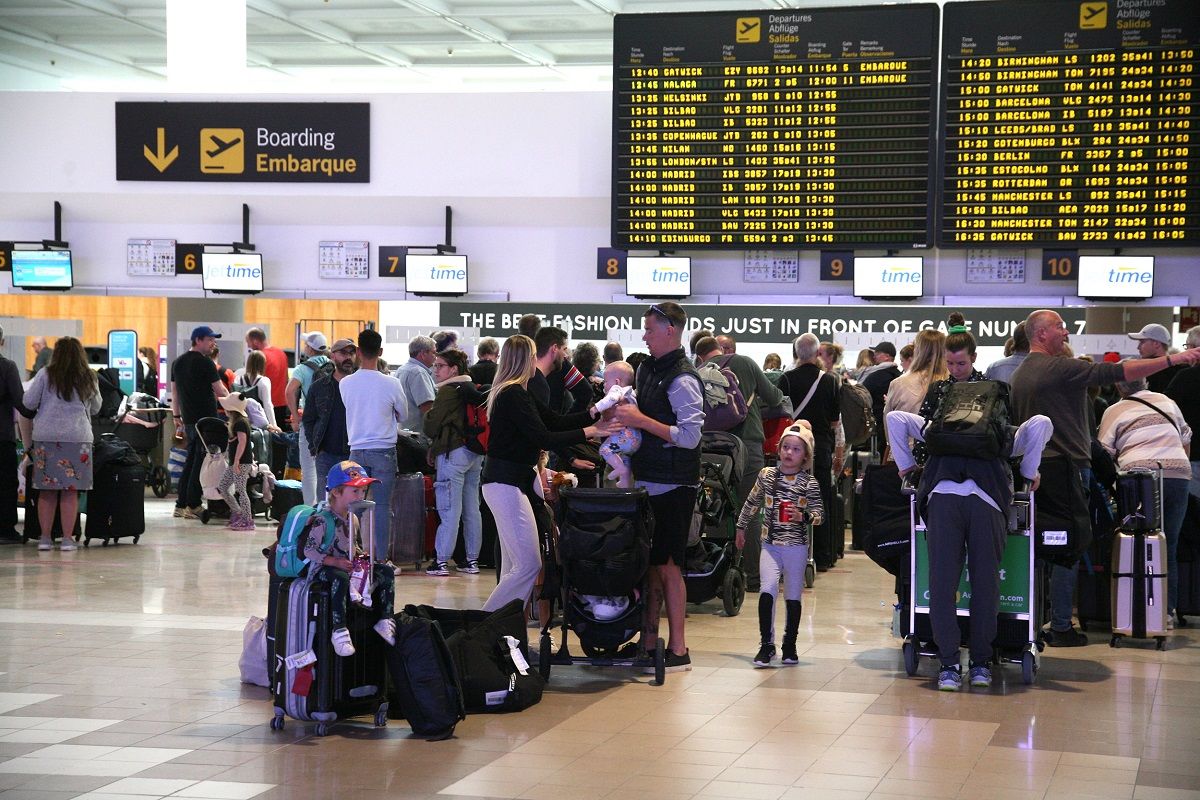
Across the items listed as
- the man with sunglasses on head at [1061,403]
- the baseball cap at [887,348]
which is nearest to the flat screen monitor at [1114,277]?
the baseball cap at [887,348]

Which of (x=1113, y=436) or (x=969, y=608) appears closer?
(x=969, y=608)

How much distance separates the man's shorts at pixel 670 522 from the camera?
7.01m

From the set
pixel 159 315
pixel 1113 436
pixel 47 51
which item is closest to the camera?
pixel 1113 436

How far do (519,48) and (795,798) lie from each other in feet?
55.9

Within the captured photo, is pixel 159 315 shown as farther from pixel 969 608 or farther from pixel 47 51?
pixel 969 608

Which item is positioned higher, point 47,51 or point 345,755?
point 47,51

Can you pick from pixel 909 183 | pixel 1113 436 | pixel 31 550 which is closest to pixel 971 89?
pixel 909 183

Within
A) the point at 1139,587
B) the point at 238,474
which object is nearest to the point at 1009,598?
the point at 1139,587

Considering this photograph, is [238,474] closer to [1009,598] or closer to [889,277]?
[889,277]

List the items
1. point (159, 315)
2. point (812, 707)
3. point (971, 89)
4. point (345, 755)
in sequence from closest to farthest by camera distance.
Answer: point (345, 755), point (812, 707), point (971, 89), point (159, 315)

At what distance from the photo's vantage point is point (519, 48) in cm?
2058

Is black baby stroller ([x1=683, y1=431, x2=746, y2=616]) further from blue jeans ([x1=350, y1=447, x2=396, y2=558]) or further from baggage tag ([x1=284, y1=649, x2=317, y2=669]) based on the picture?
baggage tag ([x1=284, y1=649, x2=317, y2=669])

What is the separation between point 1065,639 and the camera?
806 cm

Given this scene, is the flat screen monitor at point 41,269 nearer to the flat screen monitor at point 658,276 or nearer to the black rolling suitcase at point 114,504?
the black rolling suitcase at point 114,504
